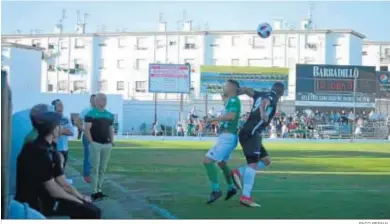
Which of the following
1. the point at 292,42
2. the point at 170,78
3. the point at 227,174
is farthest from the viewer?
the point at 292,42

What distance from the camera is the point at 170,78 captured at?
44.5 metres

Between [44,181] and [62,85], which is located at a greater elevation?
[62,85]

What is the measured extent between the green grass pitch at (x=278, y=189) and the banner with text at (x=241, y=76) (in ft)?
93.4

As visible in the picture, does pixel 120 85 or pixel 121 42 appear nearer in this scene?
pixel 121 42

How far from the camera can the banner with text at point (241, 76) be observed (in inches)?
1852

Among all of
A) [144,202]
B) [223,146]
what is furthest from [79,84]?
[223,146]

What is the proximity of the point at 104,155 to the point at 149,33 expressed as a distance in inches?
1395

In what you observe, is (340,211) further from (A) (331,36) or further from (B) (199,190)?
(A) (331,36)

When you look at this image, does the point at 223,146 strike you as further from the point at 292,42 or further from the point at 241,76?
the point at 292,42

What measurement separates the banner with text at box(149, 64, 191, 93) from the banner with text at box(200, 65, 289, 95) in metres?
2.53

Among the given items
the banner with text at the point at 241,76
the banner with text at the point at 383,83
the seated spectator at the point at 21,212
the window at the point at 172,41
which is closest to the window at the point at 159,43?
the window at the point at 172,41

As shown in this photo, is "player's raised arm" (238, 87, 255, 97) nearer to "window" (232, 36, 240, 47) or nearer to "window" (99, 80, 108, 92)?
"window" (232, 36, 240, 47)

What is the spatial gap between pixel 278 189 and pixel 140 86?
38.4m

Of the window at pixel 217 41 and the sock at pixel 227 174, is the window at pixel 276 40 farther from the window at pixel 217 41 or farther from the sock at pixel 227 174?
the sock at pixel 227 174
